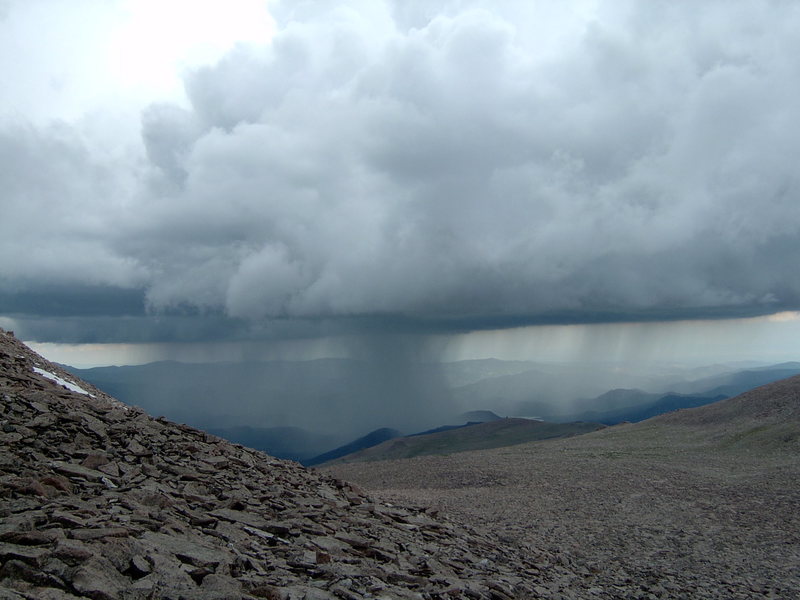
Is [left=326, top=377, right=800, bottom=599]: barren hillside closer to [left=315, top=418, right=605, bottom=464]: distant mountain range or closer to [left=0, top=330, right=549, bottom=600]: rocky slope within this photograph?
[left=0, top=330, right=549, bottom=600]: rocky slope

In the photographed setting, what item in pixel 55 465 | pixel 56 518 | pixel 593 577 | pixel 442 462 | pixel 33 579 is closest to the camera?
pixel 33 579

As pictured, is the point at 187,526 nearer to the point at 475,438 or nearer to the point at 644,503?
the point at 644,503

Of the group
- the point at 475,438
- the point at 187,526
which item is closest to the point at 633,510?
the point at 187,526

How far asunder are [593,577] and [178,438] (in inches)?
411

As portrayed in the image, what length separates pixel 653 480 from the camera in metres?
28.5

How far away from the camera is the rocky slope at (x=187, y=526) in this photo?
7564mm

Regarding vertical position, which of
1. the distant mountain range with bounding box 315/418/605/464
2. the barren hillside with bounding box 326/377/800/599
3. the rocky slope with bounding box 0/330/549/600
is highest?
the rocky slope with bounding box 0/330/549/600

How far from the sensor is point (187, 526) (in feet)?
33.2

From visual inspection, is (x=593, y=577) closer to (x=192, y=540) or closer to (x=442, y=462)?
(x=192, y=540)

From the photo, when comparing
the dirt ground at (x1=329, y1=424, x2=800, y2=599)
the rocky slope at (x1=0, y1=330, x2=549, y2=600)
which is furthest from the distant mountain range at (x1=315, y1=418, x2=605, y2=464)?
the rocky slope at (x1=0, y1=330, x2=549, y2=600)

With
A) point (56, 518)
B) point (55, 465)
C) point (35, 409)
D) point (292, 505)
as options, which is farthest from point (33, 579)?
point (35, 409)

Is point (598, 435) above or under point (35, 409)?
under

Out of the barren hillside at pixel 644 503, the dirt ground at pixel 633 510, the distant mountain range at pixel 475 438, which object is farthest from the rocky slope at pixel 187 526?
the distant mountain range at pixel 475 438

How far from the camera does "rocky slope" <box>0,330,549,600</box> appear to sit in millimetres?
7564
